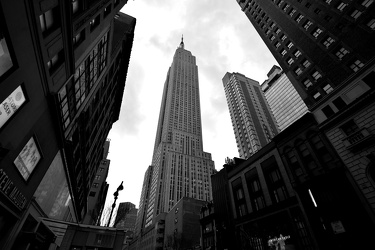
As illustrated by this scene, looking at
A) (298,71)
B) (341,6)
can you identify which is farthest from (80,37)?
(341,6)

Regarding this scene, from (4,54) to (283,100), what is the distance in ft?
442

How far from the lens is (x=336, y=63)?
1175 inches

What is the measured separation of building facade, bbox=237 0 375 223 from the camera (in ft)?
60.6

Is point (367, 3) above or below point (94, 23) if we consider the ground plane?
above

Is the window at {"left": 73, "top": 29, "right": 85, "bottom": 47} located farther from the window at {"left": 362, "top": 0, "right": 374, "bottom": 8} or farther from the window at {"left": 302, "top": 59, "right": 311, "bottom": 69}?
the window at {"left": 362, "top": 0, "right": 374, "bottom": 8}

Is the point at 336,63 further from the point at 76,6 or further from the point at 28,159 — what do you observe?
the point at 28,159

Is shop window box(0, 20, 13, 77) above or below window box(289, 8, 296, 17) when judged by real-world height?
below

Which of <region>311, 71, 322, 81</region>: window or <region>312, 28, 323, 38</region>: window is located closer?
<region>311, 71, 322, 81</region>: window

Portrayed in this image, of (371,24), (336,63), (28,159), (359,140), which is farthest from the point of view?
(336,63)

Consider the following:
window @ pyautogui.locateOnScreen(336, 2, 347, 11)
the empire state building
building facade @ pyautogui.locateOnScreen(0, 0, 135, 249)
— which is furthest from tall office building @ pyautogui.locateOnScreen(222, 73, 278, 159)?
building facade @ pyautogui.locateOnScreen(0, 0, 135, 249)

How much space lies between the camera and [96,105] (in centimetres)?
2823

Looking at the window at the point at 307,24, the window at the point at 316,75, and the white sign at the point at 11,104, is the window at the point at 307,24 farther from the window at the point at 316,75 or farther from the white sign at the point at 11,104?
the white sign at the point at 11,104

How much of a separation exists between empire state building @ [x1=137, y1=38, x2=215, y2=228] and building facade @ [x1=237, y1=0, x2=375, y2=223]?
342 feet

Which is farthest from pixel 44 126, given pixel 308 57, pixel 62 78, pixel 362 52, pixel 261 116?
pixel 261 116
